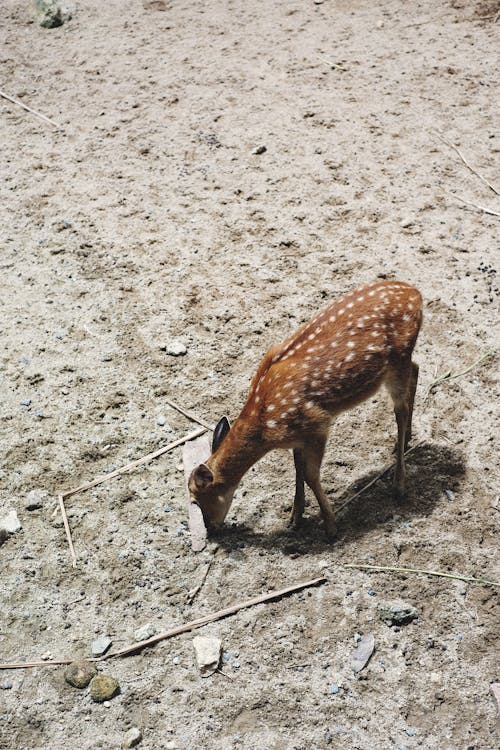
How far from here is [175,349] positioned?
5566 millimetres

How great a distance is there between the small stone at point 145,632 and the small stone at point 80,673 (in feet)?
0.88

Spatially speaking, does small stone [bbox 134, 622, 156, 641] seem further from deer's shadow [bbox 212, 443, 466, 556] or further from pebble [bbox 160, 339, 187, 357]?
pebble [bbox 160, 339, 187, 357]

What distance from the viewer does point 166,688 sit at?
152 inches

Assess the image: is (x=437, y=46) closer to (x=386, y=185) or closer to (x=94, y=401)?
(x=386, y=185)

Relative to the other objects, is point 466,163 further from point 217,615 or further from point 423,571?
point 217,615

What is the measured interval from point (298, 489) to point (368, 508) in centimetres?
46

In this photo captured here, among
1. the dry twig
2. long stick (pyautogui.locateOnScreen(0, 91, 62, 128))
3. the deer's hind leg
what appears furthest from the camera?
long stick (pyautogui.locateOnScreen(0, 91, 62, 128))

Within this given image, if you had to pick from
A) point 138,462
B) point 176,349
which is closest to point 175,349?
point 176,349

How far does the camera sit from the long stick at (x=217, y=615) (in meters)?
4.02

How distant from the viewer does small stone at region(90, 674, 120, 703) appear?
12.6 ft

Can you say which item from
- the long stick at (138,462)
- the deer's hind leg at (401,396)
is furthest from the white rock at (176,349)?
the deer's hind leg at (401,396)

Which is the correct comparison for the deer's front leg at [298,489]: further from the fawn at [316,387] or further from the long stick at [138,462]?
the long stick at [138,462]

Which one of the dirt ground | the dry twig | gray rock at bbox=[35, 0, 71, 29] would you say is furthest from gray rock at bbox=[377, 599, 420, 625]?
gray rock at bbox=[35, 0, 71, 29]

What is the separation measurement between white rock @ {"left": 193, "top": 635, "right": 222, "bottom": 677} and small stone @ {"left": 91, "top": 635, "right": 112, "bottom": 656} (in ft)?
1.50
